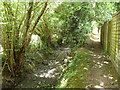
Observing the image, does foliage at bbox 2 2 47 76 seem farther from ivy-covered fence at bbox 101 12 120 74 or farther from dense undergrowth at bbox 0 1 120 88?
ivy-covered fence at bbox 101 12 120 74

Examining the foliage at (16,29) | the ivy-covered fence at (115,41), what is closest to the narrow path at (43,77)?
the foliage at (16,29)

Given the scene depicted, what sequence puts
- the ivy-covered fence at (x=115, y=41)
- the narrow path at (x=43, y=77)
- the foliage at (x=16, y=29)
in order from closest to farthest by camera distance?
the ivy-covered fence at (x=115, y=41) < the foliage at (x=16, y=29) < the narrow path at (x=43, y=77)

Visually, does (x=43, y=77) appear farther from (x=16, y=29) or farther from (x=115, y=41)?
(x=115, y=41)

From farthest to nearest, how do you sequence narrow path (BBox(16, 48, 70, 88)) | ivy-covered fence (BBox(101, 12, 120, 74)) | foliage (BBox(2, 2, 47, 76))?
1. narrow path (BBox(16, 48, 70, 88))
2. foliage (BBox(2, 2, 47, 76))
3. ivy-covered fence (BBox(101, 12, 120, 74))

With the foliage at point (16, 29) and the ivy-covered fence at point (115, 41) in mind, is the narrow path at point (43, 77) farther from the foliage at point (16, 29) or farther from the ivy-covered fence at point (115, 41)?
the ivy-covered fence at point (115, 41)

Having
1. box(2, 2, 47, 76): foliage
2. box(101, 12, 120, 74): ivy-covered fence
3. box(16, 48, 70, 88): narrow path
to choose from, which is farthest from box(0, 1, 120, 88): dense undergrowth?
box(101, 12, 120, 74): ivy-covered fence

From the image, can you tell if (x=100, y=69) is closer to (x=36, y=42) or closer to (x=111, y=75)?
(x=111, y=75)

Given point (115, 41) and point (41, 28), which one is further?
point (41, 28)

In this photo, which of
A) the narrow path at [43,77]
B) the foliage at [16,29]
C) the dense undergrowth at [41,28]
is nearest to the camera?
the foliage at [16,29]

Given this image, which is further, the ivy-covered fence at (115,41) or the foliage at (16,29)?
the foliage at (16,29)

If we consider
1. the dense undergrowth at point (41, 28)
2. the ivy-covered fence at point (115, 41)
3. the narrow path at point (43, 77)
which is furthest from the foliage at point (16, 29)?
the ivy-covered fence at point (115, 41)

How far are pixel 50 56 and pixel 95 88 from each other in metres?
5.11

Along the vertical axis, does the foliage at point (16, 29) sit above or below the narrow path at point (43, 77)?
above

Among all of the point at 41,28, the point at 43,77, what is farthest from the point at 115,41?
the point at 41,28
